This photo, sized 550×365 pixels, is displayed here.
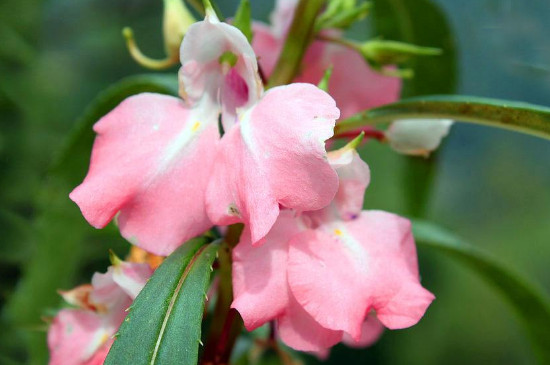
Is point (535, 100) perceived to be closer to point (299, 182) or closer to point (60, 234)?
point (60, 234)

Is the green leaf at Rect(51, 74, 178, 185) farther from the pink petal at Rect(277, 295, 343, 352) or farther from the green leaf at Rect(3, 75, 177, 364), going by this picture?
the pink petal at Rect(277, 295, 343, 352)

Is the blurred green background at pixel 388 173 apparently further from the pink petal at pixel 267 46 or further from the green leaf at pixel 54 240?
the pink petal at pixel 267 46

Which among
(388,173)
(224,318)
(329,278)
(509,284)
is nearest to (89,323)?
(224,318)

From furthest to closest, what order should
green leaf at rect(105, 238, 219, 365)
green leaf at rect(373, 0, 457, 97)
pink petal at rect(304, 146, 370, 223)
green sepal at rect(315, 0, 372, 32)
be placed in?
1. green leaf at rect(373, 0, 457, 97)
2. green sepal at rect(315, 0, 372, 32)
3. pink petal at rect(304, 146, 370, 223)
4. green leaf at rect(105, 238, 219, 365)

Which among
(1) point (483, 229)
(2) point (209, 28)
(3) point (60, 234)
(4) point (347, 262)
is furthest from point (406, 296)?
(1) point (483, 229)

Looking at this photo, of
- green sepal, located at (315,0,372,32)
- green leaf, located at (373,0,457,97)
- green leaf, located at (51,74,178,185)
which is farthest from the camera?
green leaf, located at (373,0,457,97)

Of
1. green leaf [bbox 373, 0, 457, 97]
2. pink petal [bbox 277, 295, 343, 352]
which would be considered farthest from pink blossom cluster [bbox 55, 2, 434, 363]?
green leaf [bbox 373, 0, 457, 97]

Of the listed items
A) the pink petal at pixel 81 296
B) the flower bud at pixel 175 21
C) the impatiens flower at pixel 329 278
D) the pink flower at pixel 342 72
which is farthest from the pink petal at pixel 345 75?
the pink petal at pixel 81 296

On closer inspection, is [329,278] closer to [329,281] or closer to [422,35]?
[329,281]
